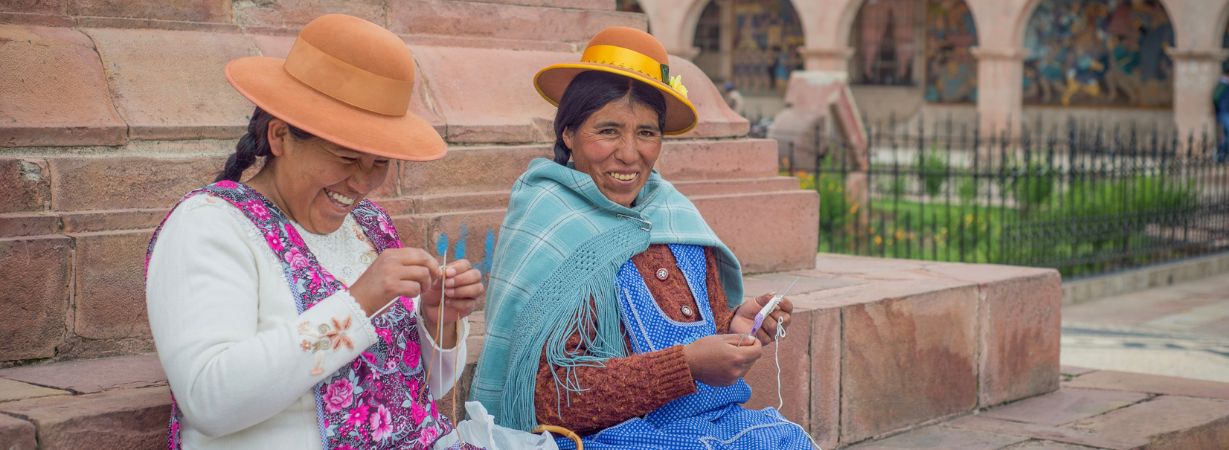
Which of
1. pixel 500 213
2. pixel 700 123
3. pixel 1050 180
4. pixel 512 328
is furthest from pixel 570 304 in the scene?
pixel 1050 180

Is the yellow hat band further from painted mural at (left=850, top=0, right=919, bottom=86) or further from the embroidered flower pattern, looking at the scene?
painted mural at (left=850, top=0, right=919, bottom=86)

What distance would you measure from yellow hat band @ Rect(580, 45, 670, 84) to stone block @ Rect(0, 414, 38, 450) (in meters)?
1.33

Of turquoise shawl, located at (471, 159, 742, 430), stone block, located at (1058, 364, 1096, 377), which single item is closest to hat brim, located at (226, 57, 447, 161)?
turquoise shawl, located at (471, 159, 742, 430)

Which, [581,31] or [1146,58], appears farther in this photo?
[1146,58]

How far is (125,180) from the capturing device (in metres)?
3.19

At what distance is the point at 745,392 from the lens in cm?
304

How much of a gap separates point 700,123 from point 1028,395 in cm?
156

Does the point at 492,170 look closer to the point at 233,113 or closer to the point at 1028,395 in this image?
the point at 233,113

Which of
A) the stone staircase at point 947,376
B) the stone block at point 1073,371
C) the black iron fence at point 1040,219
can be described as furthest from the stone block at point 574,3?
the black iron fence at point 1040,219

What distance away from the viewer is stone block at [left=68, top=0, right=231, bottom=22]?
139 inches

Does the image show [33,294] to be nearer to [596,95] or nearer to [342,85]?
[342,85]

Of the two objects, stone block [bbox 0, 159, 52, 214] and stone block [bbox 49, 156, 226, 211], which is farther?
stone block [bbox 49, 156, 226, 211]

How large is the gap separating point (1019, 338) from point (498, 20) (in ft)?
7.01

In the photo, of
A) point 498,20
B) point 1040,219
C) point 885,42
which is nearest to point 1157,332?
point 1040,219
